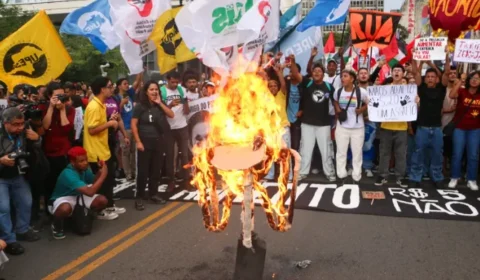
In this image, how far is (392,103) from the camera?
746 cm

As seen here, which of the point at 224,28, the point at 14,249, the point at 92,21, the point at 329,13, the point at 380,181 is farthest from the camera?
the point at 92,21

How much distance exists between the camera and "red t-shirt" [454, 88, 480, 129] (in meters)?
7.05

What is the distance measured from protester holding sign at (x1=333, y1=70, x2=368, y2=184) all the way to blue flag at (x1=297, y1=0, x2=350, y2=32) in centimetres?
146

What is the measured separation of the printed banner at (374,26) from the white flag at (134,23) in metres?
3.86

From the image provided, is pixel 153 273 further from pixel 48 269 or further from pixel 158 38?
pixel 158 38

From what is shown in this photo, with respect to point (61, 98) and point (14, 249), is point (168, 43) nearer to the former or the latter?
point (61, 98)

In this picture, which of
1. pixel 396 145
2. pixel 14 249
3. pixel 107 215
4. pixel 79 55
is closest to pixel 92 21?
pixel 107 215

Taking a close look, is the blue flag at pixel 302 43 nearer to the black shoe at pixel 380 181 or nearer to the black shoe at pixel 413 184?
the black shoe at pixel 380 181

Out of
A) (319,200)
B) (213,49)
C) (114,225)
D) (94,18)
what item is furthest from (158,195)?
(94,18)

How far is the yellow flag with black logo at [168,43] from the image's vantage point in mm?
7375

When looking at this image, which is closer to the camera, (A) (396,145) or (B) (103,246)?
(B) (103,246)

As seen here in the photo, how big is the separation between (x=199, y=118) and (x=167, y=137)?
73 centimetres

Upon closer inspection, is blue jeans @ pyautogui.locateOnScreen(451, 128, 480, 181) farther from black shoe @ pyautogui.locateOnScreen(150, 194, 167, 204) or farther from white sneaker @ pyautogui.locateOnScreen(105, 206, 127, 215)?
white sneaker @ pyautogui.locateOnScreen(105, 206, 127, 215)

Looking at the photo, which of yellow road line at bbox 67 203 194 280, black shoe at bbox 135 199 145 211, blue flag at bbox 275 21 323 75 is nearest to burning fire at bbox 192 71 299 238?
yellow road line at bbox 67 203 194 280
